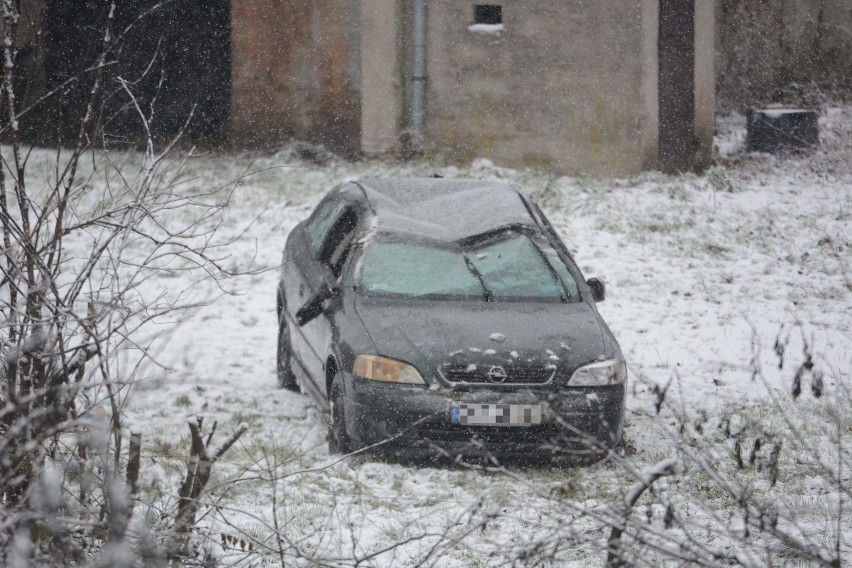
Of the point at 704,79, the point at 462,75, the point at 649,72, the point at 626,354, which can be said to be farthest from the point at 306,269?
the point at 704,79

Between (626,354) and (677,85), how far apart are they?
8259 millimetres

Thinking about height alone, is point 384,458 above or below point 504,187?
below

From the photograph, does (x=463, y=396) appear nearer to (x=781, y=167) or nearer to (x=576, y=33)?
(x=576, y=33)

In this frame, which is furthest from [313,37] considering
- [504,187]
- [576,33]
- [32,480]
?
[32,480]

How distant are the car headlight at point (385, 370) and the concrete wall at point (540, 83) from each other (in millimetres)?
8902

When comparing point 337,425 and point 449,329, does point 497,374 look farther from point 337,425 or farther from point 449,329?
point 337,425

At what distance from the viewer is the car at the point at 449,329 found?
17.1 ft

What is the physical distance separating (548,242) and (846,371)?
9.86 ft

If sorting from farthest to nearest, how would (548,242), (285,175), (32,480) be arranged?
(285,175)
(548,242)
(32,480)

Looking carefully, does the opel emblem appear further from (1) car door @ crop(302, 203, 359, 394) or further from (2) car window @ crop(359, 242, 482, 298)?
(1) car door @ crop(302, 203, 359, 394)

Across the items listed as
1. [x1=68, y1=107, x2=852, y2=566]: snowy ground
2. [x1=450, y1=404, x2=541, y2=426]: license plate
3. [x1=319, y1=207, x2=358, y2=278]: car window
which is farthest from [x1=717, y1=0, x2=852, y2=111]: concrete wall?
[x1=450, y1=404, x2=541, y2=426]: license plate

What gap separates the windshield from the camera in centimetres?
592

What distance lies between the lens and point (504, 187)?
7.10 metres

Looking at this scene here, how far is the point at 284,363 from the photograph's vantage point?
724cm
